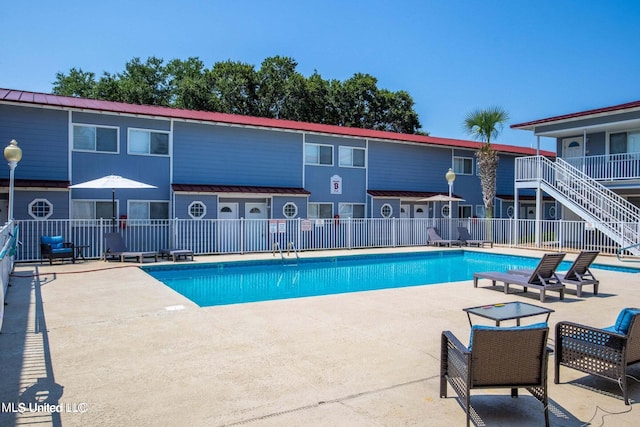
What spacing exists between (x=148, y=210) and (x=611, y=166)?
64.6ft

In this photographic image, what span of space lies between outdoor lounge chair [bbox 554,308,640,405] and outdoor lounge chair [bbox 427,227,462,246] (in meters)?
17.5

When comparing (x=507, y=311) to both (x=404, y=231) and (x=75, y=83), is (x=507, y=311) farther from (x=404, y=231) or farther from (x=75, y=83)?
(x=75, y=83)

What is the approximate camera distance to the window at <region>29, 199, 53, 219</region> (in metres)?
15.7

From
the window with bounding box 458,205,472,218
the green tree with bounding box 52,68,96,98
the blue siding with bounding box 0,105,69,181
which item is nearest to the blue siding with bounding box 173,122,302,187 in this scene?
the blue siding with bounding box 0,105,69,181

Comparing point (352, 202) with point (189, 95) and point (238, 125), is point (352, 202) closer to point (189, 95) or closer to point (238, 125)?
point (238, 125)

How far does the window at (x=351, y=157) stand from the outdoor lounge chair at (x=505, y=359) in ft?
61.7

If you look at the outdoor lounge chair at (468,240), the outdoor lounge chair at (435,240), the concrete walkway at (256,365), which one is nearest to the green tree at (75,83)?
the outdoor lounge chair at (435,240)

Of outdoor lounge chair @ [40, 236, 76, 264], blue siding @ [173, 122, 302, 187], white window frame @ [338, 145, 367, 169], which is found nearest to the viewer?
outdoor lounge chair @ [40, 236, 76, 264]

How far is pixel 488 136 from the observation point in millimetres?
24188

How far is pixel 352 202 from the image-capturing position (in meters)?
22.7

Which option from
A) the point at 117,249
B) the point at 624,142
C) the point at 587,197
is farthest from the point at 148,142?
the point at 624,142

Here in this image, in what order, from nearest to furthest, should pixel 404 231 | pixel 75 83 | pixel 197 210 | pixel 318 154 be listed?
1. pixel 197 210
2. pixel 318 154
3. pixel 404 231
4. pixel 75 83

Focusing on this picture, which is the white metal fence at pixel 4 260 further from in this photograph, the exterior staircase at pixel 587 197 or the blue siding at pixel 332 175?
the exterior staircase at pixel 587 197

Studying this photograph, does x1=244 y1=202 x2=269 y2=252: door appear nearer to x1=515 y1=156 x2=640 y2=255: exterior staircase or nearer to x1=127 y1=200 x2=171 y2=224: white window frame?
x1=127 y1=200 x2=171 y2=224: white window frame
